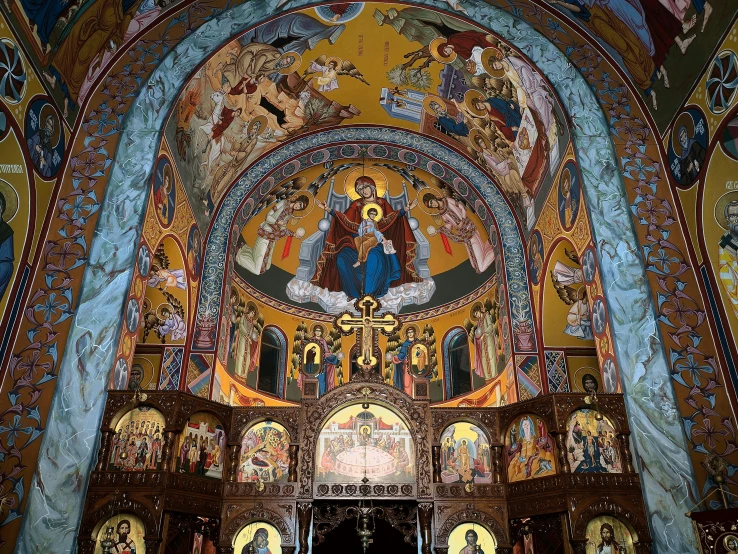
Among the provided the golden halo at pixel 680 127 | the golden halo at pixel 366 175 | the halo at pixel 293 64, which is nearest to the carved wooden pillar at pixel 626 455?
the golden halo at pixel 680 127

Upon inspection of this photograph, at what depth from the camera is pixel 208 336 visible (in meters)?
13.7

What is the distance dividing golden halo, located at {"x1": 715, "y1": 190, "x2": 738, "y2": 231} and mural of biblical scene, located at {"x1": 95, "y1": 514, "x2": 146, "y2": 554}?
29.3 feet

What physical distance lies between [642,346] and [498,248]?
6485mm

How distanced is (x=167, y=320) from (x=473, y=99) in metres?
8.16

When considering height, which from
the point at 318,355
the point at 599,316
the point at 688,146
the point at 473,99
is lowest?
the point at 599,316

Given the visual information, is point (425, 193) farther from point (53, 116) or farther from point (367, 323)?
point (53, 116)

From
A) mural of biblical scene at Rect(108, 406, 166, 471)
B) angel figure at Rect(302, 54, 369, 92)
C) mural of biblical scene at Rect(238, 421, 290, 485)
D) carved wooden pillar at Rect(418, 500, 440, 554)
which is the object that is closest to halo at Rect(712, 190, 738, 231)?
carved wooden pillar at Rect(418, 500, 440, 554)

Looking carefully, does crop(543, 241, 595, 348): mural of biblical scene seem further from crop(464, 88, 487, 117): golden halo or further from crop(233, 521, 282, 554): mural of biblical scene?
crop(233, 521, 282, 554): mural of biblical scene

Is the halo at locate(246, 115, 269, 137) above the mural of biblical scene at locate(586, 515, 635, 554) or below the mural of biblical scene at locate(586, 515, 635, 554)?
above

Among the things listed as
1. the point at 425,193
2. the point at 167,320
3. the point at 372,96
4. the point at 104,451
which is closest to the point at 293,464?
the point at 104,451

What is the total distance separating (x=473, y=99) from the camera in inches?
567

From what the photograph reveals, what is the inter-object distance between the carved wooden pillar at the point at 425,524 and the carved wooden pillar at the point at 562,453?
2.08 meters

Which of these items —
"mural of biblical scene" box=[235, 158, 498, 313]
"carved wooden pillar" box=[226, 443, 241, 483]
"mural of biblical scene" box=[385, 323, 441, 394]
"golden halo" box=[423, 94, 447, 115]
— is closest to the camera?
"carved wooden pillar" box=[226, 443, 241, 483]

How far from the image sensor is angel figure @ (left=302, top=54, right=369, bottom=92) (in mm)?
14393
